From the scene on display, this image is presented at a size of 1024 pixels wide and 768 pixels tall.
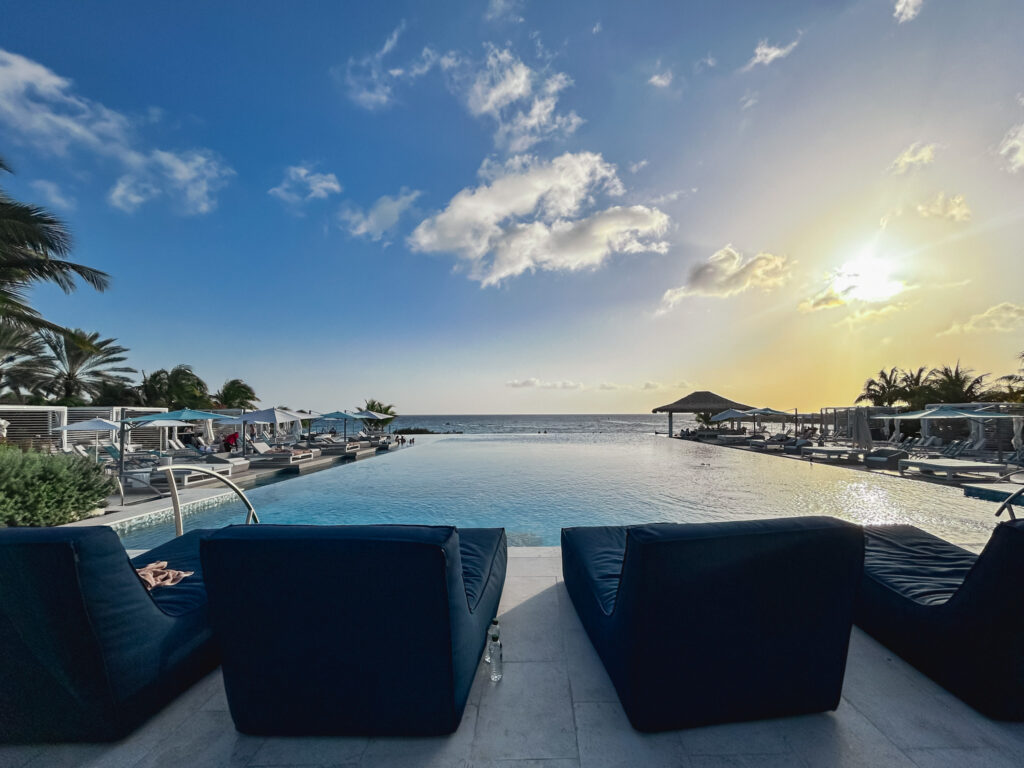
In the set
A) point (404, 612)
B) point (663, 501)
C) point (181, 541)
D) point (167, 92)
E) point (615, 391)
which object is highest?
point (167, 92)

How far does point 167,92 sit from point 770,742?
41.7 ft

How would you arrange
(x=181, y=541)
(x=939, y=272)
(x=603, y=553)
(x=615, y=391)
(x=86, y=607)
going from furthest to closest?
(x=615, y=391) → (x=939, y=272) → (x=181, y=541) → (x=603, y=553) → (x=86, y=607)

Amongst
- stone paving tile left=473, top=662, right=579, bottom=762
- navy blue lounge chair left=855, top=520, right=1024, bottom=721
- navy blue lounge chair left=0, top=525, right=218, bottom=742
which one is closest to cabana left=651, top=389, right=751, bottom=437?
navy blue lounge chair left=855, top=520, right=1024, bottom=721

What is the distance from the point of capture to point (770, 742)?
62.8 inches

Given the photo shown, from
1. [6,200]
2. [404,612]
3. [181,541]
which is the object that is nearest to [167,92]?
[6,200]

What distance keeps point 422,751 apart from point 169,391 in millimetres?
29337

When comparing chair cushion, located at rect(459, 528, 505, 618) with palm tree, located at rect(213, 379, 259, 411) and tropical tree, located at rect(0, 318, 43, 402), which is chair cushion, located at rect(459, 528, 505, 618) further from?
palm tree, located at rect(213, 379, 259, 411)

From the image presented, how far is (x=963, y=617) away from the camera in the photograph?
69.5 inches

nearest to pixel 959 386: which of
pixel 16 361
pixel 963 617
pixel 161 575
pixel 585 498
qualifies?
pixel 585 498

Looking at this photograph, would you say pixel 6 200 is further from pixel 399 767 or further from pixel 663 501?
pixel 663 501

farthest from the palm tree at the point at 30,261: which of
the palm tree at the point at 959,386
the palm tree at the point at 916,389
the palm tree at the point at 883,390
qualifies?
the palm tree at the point at 883,390

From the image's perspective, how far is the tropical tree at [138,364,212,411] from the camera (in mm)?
22984

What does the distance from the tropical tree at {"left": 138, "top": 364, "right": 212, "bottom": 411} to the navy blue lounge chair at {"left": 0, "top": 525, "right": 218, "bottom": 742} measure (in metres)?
26.8

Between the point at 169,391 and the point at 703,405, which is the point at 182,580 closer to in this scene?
the point at 703,405
